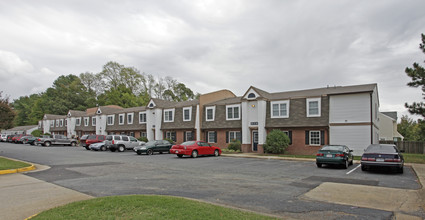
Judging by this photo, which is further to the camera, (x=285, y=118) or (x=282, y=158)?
(x=285, y=118)

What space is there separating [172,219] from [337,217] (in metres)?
3.97

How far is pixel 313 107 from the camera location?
2539 centimetres

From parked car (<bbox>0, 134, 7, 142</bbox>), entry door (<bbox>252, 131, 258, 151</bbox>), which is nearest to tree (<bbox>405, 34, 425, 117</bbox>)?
entry door (<bbox>252, 131, 258, 151</bbox>)

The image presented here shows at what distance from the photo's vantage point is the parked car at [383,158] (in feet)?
43.7

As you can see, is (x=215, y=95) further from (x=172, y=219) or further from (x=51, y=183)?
(x=172, y=219)

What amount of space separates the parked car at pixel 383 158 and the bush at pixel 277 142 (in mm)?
10641

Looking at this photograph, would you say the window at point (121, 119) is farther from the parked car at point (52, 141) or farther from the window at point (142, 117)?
the parked car at point (52, 141)

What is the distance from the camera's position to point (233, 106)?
30609 mm

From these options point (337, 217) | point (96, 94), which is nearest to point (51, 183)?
point (337, 217)

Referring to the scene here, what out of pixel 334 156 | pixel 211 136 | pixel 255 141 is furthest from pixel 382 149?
pixel 211 136

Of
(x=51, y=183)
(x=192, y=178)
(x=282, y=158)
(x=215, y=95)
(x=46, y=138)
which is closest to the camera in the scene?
(x=51, y=183)

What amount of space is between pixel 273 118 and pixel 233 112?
493cm

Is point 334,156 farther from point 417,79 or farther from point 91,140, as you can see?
point 91,140

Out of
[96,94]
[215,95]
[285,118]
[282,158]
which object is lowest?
[282,158]
